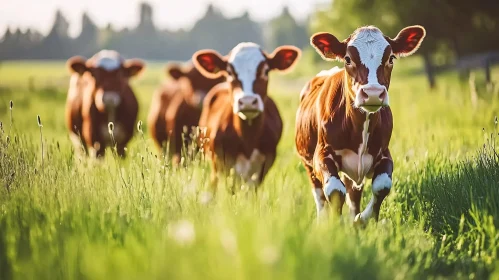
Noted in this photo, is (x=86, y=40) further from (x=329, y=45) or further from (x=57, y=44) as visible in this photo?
(x=329, y=45)

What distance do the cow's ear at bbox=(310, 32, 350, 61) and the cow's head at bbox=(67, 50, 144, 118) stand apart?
4.75m

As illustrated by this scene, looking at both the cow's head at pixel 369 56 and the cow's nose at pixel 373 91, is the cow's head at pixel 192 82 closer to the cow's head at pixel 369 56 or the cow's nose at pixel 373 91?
the cow's head at pixel 369 56

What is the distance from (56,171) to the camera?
4.44m

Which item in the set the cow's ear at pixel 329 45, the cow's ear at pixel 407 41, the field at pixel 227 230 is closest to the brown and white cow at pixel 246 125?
the field at pixel 227 230

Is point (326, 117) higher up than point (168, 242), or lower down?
higher up

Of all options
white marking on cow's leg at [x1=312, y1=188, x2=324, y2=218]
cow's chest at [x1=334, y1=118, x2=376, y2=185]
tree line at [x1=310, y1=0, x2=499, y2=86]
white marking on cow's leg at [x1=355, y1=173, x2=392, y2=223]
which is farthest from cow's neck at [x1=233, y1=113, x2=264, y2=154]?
tree line at [x1=310, y1=0, x2=499, y2=86]

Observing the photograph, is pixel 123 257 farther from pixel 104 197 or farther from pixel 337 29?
pixel 337 29

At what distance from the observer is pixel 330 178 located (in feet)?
14.5

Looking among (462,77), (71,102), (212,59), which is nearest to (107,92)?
(71,102)

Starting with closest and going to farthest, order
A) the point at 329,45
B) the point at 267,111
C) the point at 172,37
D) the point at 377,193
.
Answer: the point at 377,193
the point at 329,45
the point at 267,111
the point at 172,37

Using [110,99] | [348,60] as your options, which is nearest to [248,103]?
[348,60]

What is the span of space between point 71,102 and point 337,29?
17043mm

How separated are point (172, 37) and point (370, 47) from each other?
105 meters

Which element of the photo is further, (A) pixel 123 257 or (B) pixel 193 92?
(B) pixel 193 92
